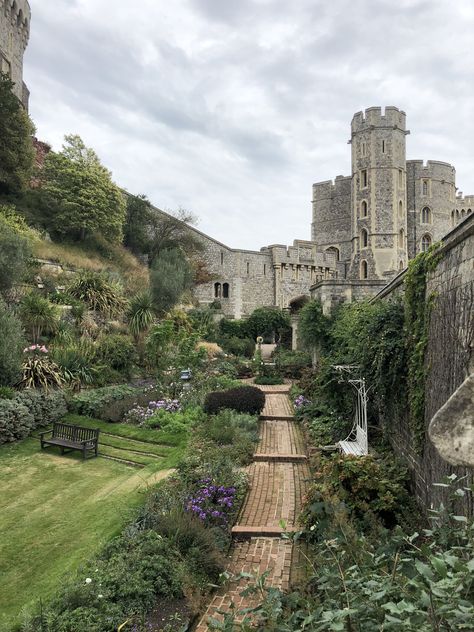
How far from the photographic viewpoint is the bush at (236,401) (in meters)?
10.5

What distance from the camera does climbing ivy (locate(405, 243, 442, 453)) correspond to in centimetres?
517

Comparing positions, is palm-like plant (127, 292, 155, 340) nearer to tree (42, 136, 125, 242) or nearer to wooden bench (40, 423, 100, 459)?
wooden bench (40, 423, 100, 459)

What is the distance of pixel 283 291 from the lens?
34062mm

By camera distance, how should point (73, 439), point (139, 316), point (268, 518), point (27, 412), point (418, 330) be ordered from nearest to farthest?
→ point (418, 330), point (268, 518), point (73, 439), point (27, 412), point (139, 316)

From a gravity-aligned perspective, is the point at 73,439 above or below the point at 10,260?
below

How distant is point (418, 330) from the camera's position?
5.50 meters

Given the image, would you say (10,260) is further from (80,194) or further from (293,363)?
(80,194)

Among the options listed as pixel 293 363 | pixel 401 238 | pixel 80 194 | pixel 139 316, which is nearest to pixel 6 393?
pixel 139 316

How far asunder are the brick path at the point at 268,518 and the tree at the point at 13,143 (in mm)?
19498

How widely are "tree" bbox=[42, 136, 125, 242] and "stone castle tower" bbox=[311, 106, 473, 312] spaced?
18.7 meters

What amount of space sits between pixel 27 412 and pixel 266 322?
1937cm

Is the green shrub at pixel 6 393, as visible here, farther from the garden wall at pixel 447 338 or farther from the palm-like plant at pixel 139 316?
the garden wall at pixel 447 338

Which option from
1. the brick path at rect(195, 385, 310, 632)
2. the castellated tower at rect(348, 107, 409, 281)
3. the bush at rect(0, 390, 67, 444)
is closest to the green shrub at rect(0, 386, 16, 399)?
the bush at rect(0, 390, 67, 444)

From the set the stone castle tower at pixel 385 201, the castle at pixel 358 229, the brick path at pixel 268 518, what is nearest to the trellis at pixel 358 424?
the brick path at pixel 268 518
